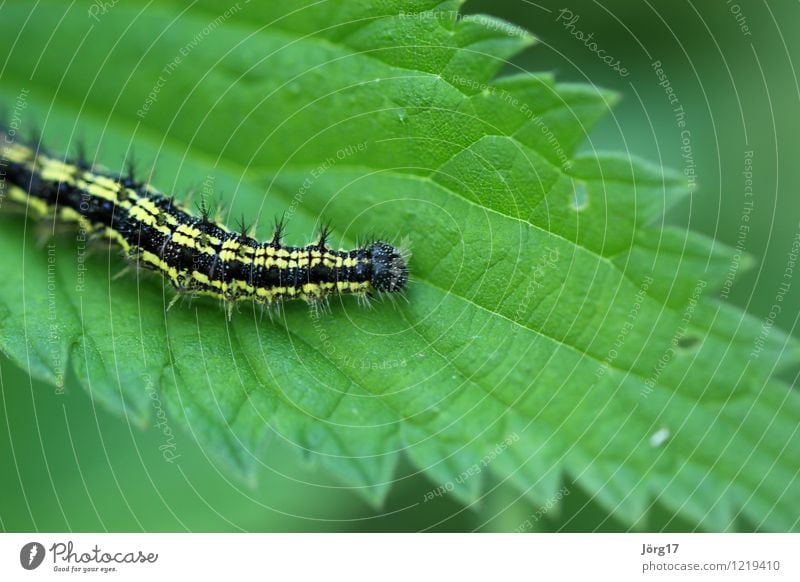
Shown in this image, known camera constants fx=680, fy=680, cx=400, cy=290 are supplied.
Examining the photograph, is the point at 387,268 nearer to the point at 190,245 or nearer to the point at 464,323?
the point at 464,323

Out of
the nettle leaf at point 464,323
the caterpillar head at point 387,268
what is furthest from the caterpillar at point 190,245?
the nettle leaf at point 464,323

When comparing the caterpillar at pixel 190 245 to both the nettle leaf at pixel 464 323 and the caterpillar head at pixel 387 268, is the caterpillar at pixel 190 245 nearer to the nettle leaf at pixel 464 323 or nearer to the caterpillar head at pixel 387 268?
the caterpillar head at pixel 387 268

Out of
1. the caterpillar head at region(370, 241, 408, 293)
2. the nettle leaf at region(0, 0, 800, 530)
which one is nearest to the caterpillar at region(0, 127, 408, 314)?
the caterpillar head at region(370, 241, 408, 293)

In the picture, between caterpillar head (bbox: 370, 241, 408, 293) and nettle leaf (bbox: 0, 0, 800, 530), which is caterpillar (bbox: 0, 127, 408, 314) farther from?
nettle leaf (bbox: 0, 0, 800, 530)

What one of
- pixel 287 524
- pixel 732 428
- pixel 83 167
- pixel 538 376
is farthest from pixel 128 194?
pixel 732 428

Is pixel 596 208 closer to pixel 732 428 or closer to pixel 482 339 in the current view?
pixel 482 339
